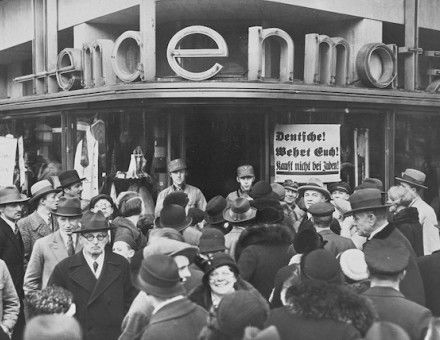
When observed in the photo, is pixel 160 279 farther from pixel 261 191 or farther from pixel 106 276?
pixel 261 191

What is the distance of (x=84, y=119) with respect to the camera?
14.9 meters

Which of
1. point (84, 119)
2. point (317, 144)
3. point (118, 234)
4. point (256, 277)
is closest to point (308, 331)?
point (256, 277)

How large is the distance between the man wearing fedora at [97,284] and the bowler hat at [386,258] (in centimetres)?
270

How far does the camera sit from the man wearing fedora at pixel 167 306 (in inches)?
188

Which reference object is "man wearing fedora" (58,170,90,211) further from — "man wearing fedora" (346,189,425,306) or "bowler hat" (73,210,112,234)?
"man wearing fedora" (346,189,425,306)

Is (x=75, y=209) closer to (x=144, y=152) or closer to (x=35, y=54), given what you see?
(x=144, y=152)

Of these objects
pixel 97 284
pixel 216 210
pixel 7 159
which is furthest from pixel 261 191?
pixel 7 159

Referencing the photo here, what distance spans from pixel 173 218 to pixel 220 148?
6.12 metres

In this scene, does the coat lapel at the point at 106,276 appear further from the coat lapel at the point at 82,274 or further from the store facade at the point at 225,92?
the store facade at the point at 225,92

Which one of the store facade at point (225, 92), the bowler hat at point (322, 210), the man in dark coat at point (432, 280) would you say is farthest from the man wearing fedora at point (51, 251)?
the store facade at point (225, 92)

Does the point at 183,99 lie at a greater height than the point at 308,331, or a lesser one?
greater

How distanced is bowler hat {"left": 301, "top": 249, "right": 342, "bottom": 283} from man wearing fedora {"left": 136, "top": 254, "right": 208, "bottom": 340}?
84 cm

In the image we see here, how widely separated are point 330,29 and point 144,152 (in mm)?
4367

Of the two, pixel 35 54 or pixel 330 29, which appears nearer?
pixel 330 29
